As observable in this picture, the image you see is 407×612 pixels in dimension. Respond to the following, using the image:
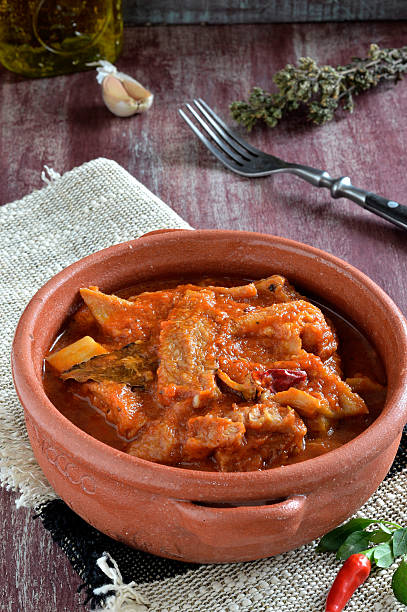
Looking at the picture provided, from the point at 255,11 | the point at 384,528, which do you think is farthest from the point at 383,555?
the point at 255,11

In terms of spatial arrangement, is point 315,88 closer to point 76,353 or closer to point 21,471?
point 76,353

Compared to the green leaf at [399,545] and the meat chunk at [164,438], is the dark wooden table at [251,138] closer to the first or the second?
the green leaf at [399,545]

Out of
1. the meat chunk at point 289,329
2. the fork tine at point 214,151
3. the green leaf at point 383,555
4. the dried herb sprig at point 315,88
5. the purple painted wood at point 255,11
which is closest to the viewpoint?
the green leaf at point 383,555

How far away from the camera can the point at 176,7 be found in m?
4.30

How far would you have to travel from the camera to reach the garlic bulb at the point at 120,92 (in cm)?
352

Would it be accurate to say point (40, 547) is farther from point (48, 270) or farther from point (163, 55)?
point (163, 55)

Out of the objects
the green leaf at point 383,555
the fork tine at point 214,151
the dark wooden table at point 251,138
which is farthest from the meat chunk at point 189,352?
the fork tine at point 214,151

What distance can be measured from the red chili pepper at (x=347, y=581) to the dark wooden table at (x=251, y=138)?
1.14 metres

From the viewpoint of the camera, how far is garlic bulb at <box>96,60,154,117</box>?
352cm

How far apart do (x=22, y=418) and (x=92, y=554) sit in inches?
18.2

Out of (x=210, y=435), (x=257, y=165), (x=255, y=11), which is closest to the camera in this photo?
(x=210, y=435)

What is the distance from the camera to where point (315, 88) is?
349cm

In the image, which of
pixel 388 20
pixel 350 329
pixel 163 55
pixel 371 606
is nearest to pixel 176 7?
pixel 163 55

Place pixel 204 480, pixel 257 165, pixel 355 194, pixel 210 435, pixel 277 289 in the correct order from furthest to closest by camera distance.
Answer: pixel 257 165 → pixel 355 194 → pixel 277 289 → pixel 210 435 → pixel 204 480
